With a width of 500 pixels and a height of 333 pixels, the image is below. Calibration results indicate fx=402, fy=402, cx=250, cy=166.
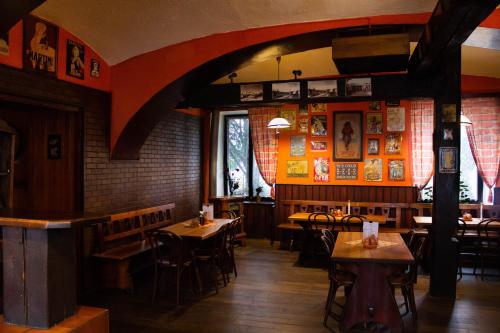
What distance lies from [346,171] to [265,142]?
1764 millimetres

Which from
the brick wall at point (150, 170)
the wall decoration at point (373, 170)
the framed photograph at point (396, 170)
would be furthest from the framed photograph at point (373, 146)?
the brick wall at point (150, 170)

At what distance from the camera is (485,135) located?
7148mm

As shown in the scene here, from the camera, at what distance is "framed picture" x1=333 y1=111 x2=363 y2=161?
7.79 metres

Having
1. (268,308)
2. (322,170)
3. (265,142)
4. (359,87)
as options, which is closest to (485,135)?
(322,170)

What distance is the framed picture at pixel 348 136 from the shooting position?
25.6ft

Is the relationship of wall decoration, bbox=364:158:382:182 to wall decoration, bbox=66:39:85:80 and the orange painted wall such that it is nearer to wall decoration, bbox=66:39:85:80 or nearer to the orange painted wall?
the orange painted wall

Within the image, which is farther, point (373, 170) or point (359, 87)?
point (373, 170)

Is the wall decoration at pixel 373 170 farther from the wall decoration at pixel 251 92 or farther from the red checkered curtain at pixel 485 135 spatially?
the wall decoration at pixel 251 92

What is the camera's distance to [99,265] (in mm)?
5305

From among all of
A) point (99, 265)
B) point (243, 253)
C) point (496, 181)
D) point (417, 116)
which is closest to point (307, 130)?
point (417, 116)

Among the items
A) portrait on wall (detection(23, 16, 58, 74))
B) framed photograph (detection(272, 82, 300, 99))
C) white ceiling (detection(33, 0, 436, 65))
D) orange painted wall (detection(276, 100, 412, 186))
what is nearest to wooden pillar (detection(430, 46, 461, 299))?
white ceiling (detection(33, 0, 436, 65))

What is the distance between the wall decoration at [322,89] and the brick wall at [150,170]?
264 centimetres

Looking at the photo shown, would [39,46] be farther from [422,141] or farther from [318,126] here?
[422,141]

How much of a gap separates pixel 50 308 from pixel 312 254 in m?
5.22
